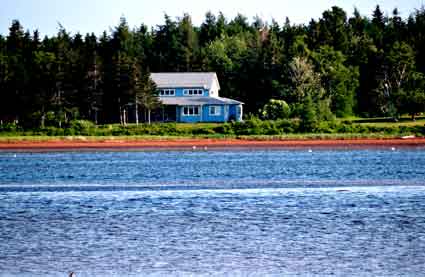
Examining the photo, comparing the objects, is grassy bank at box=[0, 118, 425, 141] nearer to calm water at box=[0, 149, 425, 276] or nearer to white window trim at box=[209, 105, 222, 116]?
white window trim at box=[209, 105, 222, 116]

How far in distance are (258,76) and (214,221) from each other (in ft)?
238

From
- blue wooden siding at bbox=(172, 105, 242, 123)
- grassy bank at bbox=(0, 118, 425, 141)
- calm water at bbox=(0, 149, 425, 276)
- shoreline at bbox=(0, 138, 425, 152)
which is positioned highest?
blue wooden siding at bbox=(172, 105, 242, 123)

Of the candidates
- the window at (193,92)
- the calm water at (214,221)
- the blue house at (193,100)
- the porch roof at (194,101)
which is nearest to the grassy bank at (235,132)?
the porch roof at (194,101)

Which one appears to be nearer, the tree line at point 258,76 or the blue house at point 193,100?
the tree line at point 258,76

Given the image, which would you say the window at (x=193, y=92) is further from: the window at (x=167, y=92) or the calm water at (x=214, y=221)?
the calm water at (x=214, y=221)

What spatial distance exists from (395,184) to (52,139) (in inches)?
1508

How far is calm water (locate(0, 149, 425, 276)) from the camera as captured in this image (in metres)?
17.8

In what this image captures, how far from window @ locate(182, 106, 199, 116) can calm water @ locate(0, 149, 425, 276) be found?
39.4 meters

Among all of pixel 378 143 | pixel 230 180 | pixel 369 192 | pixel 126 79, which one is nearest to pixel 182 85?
pixel 126 79

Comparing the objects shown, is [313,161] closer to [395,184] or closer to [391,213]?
[395,184]

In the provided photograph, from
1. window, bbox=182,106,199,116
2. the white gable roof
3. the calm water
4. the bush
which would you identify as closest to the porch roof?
window, bbox=182,106,199,116

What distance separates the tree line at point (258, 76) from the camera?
272 feet

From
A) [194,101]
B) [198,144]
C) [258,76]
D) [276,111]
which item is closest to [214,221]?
[198,144]

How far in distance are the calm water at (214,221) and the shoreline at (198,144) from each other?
18.5 meters
